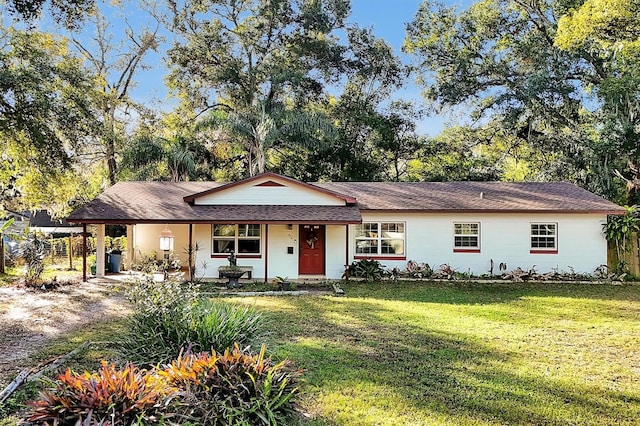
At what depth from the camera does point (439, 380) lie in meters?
6.47

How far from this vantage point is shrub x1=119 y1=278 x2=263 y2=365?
20.9ft

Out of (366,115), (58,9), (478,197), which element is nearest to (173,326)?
(58,9)

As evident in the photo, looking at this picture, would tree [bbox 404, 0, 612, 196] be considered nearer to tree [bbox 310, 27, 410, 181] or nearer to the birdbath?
tree [bbox 310, 27, 410, 181]

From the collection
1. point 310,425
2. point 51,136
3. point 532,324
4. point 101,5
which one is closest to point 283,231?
point 51,136

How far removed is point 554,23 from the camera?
1003 inches

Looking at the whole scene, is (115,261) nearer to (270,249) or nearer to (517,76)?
(270,249)

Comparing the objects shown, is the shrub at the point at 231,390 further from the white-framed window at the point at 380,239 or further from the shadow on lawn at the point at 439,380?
the white-framed window at the point at 380,239

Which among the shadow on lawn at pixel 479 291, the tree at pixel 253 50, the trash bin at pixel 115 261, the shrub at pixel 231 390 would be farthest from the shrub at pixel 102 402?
the tree at pixel 253 50

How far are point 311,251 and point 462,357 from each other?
34.3 feet

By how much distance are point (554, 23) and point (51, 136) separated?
24.4 metres

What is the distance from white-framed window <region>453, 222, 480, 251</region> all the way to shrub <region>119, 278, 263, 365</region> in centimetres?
1252

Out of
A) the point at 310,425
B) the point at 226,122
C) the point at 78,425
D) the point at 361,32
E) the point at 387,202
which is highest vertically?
the point at 361,32

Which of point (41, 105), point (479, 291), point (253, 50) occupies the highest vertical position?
point (253, 50)

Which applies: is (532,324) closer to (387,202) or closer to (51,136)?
(387,202)
